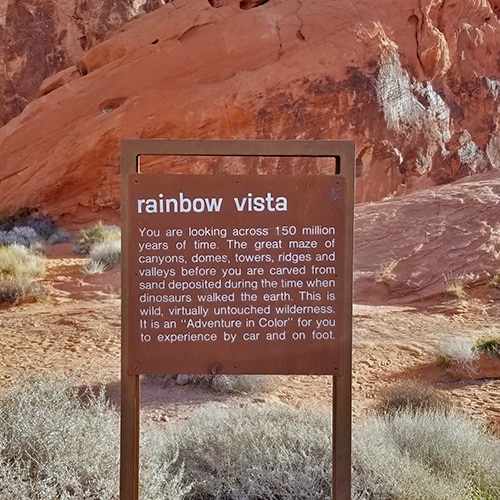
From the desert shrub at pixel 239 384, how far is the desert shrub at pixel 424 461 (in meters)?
1.73

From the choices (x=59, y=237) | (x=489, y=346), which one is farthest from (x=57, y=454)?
(x=59, y=237)

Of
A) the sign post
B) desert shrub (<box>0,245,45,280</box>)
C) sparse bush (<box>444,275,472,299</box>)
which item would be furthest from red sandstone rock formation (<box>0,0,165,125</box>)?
the sign post

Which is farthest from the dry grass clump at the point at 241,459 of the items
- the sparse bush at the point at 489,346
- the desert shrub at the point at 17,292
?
the desert shrub at the point at 17,292

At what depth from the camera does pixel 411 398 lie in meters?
5.14

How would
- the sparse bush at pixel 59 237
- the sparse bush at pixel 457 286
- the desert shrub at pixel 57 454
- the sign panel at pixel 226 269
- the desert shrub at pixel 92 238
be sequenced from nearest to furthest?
1. the sign panel at pixel 226 269
2. the desert shrub at pixel 57 454
3. the sparse bush at pixel 457 286
4. the desert shrub at pixel 92 238
5. the sparse bush at pixel 59 237

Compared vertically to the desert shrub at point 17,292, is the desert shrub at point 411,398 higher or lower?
lower

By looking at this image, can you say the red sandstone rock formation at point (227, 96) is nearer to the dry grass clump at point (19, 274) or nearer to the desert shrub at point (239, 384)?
the dry grass clump at point (19, 274)

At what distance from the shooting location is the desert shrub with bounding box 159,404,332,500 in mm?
3357

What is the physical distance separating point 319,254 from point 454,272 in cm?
765

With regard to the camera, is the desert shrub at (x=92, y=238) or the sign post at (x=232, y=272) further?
the desert shrub at (x=92, y=238)

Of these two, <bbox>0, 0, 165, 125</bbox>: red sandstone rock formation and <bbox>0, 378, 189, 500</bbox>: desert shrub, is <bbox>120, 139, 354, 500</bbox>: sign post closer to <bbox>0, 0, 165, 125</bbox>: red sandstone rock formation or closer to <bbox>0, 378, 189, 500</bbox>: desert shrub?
<bbox>0, 378, 189, 500</bbox>: desert shrub

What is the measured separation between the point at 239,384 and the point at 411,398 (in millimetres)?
1537

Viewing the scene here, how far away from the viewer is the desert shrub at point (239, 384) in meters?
5.68

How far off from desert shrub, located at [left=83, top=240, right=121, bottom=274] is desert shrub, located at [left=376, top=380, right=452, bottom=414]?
705 cm
